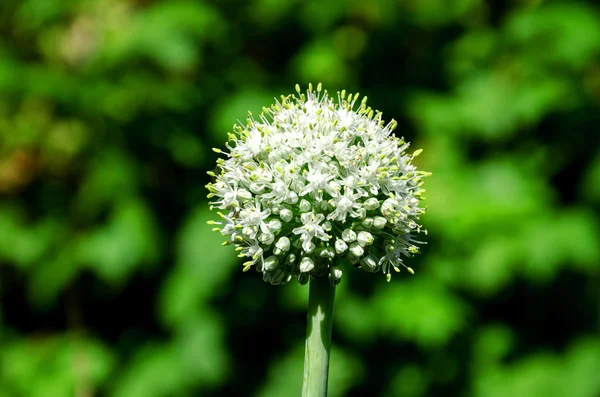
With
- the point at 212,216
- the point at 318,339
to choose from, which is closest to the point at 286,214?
the point at 318,339

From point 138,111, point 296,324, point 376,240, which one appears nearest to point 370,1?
point 138,111

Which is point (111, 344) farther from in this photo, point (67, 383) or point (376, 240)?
point (376, 240)

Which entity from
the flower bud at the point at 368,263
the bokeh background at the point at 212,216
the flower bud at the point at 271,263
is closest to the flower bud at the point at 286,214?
the flower bud at the point at 271,263

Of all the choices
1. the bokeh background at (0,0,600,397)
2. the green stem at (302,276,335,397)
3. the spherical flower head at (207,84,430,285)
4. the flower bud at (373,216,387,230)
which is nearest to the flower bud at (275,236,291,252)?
the spherical flower head at (207,84,430,285)

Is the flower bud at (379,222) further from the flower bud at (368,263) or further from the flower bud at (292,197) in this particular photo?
the flower bud at (292,197)

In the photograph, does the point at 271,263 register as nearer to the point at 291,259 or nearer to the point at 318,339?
the point at 291,259

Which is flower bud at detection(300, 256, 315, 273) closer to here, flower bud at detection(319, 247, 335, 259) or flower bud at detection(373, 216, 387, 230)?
flower bud at detection(319, 247, 335, 259)
